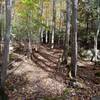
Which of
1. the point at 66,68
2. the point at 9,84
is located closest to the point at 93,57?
the point at 66,68

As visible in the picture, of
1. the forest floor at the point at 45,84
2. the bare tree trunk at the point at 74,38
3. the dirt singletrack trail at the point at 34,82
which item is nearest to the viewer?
the forest floor at the point at 45,84

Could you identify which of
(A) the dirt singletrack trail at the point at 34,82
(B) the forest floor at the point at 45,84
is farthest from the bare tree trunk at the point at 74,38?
(A) the dirt singletrack trail at the point at 34,82

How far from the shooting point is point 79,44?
99.4 ft

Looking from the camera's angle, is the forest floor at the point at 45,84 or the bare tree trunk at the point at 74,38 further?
the bare tree trunk at the point at 74,38

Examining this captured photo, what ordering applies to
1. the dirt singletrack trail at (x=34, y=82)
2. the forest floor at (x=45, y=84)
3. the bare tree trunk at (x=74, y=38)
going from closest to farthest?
the forest floor at (x=45, y=84), the dirt singletrack trail at (x=34, y=82), the bare tree trunk at (x=74, y=38)

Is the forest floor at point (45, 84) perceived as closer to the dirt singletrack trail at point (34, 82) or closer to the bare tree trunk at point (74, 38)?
the dirt singletrack trail at point (34, 82)

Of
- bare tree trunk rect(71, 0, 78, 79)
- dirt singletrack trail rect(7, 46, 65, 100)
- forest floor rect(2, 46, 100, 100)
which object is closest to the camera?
forest floor rect(2, 46, 100, 100)

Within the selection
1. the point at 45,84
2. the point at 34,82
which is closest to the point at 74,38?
the point at 45,84

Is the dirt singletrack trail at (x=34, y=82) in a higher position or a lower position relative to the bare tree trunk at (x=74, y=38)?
lower

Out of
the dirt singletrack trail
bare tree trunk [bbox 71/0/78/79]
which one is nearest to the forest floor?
the dirt singletrack trail

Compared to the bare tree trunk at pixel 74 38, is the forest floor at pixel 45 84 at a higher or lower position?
lower

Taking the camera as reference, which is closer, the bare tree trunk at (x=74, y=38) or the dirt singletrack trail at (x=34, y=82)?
the dirt singletrack trail at (x=34, y=82)

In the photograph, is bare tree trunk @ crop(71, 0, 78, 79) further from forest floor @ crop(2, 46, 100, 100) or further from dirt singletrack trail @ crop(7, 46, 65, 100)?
dirt singletrack trail @ crop(7, 46, 65, 100)

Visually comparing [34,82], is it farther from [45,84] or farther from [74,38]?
[74,38]
